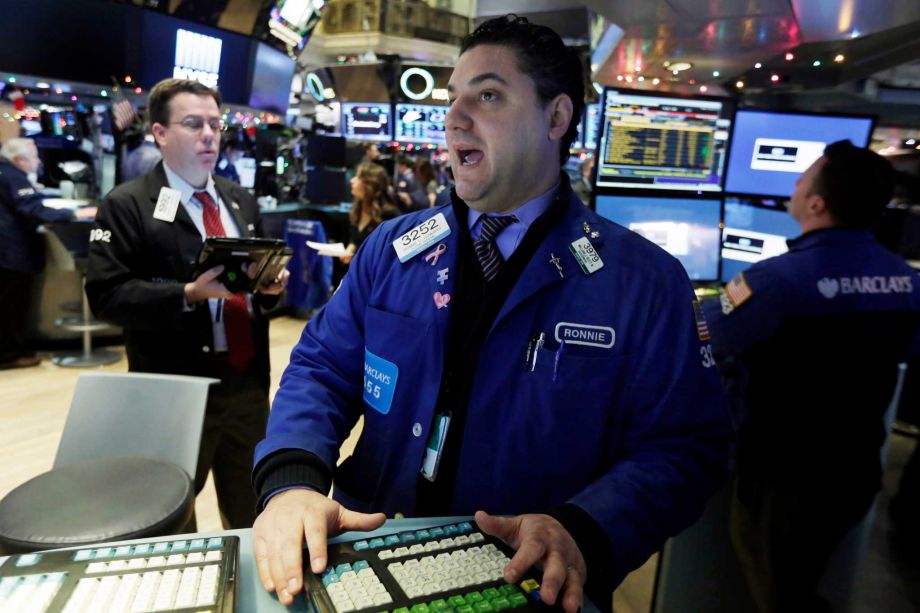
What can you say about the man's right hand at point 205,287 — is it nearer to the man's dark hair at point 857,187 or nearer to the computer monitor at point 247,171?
the man's dark hair at point 857,187

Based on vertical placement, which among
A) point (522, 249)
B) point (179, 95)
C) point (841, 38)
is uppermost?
point (841, 38)

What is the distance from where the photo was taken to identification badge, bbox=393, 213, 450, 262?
48.5 inches

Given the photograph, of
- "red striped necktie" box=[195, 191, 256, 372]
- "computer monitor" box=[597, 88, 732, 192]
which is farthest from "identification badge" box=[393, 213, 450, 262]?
"computer monitor" box=[597, 88, 732, 192]

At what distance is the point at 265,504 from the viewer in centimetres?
99

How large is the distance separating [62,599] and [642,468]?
0.84 metres

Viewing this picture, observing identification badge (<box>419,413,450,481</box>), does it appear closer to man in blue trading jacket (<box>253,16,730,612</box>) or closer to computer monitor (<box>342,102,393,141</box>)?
man in blue trading jacket (<box>253,16,730,612</box>)

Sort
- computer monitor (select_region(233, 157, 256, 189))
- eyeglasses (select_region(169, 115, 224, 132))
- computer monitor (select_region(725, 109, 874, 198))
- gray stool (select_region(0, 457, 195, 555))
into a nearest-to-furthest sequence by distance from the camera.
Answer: gray stool (select_region(0, 457, 195, 555)) < eyeglasses (select_region(169, 115, 224, 132)) < computer monitor (select_region(725, 109, 874, 198)) < computer monitor (select_region(233, 157, 256, 189))

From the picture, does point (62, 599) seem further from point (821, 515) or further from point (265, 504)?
point (821, 515)

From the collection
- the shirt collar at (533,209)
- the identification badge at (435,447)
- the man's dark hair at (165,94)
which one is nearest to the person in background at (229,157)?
the man's dark hair at (165,94)

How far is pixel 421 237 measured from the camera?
4.09ft

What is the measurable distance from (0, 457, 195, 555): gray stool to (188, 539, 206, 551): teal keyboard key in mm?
848

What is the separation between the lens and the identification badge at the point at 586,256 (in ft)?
3.69

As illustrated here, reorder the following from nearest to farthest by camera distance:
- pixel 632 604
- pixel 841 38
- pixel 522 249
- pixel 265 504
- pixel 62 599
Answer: pixel 62 599 → pixel 265 504 → pixel 522 249 → pixel 632 604 → pixel 841 38

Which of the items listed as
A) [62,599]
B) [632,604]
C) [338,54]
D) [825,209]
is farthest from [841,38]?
[338,54]
